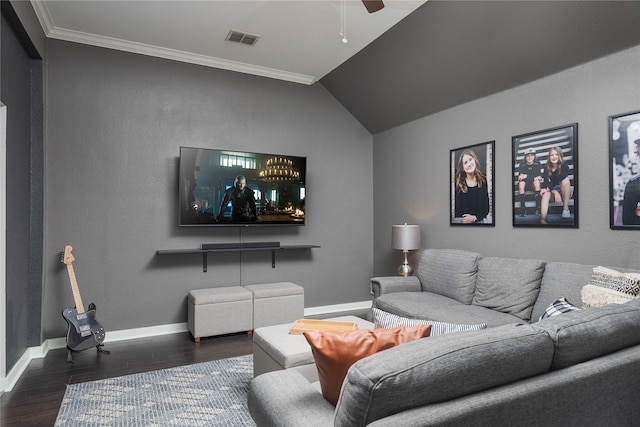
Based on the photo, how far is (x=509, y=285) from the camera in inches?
125

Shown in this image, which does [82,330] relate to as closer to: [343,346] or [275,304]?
[275,304]

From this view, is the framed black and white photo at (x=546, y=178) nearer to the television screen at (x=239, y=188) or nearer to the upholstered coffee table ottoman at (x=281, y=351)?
the upholstered coffee table ottoman at (x=281, y=351)

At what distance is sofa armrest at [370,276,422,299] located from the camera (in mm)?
3904

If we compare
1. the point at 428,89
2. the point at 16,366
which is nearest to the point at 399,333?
the point at 16,366

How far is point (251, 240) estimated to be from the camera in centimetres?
466

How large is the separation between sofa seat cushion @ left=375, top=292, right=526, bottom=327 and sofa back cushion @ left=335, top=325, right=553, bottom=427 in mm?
1850

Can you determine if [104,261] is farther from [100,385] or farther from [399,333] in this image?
[399,333]

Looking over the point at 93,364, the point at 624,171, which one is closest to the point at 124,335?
the point at 93,364

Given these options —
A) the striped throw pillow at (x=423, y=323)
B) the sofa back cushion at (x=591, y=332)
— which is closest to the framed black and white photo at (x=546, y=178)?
the sofa back cushion at (x=591, y=332)

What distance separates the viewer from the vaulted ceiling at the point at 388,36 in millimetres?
2896

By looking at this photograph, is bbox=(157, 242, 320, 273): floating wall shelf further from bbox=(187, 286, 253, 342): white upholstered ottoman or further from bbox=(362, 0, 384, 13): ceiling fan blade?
bbox=(362, 0, 384, 13): ceiling fan blade

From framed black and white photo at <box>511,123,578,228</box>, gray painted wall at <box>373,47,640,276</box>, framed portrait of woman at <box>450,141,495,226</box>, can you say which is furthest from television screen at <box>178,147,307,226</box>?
framed black and white photo at <box>511,123,578,228</box>

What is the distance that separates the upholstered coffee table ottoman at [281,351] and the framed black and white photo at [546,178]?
1818 millimetres

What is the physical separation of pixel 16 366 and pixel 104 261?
119cm
